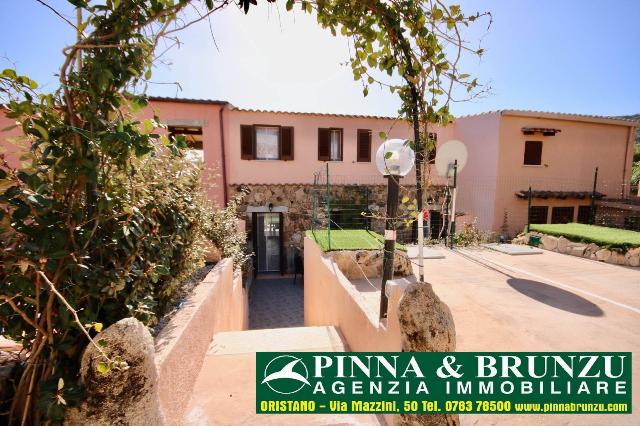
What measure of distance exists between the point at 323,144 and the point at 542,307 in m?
9.88

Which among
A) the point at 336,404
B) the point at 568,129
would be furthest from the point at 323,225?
the point at 568,129

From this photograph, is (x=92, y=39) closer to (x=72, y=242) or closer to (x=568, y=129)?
(x=72, y=242)

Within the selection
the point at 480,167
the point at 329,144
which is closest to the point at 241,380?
the point at 329,144

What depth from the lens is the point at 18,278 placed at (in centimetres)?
143

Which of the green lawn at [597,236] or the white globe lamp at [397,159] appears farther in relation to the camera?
the green lawn at [597,236]

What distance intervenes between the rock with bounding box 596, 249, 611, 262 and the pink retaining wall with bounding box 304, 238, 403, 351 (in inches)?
271

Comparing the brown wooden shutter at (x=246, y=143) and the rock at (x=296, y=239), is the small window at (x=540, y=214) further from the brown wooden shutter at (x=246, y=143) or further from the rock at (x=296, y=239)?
the brown wooden shutter at (x=246, y=143)

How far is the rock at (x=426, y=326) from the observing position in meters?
1.97

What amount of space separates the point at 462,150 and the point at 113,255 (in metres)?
5.52

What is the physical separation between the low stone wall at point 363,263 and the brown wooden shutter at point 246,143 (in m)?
7.60

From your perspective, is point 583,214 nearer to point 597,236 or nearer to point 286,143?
point 597,236

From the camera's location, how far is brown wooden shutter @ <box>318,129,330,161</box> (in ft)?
42.2

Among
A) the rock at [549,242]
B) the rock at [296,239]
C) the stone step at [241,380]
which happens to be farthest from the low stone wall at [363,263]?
the rock at [296,239]

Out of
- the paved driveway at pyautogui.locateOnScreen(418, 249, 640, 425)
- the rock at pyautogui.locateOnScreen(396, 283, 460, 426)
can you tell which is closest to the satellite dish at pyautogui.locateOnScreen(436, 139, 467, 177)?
the paved driveway at pyautogui.locateOnScreen(418, 249, 640, 425)
